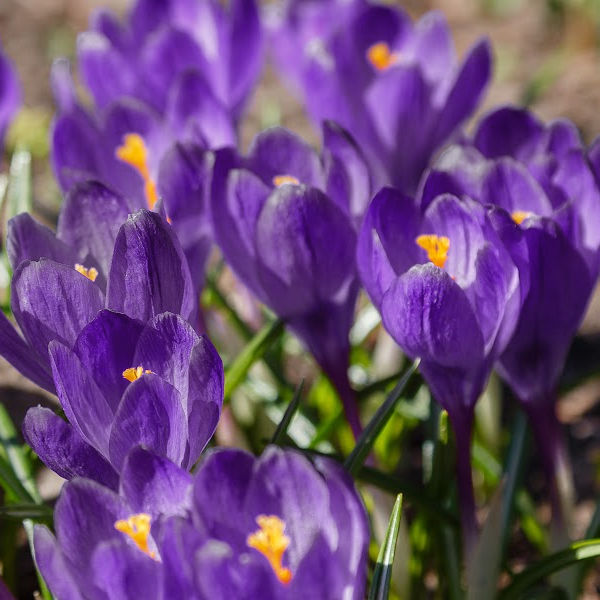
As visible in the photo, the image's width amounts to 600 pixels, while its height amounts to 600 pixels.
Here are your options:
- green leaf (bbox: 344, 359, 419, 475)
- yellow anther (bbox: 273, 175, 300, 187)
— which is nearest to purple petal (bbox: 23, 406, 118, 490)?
green leaf (bbox: 344, 359, 419, 475)

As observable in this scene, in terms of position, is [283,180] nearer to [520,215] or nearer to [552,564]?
[520,215]

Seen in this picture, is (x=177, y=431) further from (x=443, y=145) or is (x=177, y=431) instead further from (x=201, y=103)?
(x=443, y=145)

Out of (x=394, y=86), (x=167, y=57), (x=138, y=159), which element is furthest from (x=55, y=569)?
(x=167, y=57)

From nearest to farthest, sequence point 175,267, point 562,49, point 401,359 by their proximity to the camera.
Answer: point 175,267, point 401,359, point 562,49

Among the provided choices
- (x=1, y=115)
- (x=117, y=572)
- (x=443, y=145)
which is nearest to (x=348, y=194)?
(x=443, y=145)

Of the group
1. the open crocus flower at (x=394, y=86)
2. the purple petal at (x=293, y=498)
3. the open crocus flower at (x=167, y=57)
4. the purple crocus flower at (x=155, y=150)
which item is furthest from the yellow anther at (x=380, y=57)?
the purple petal at (x=293, y=498)

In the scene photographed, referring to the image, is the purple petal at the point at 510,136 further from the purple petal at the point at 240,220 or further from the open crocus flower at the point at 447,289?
the purple petal at the point at 240,220
